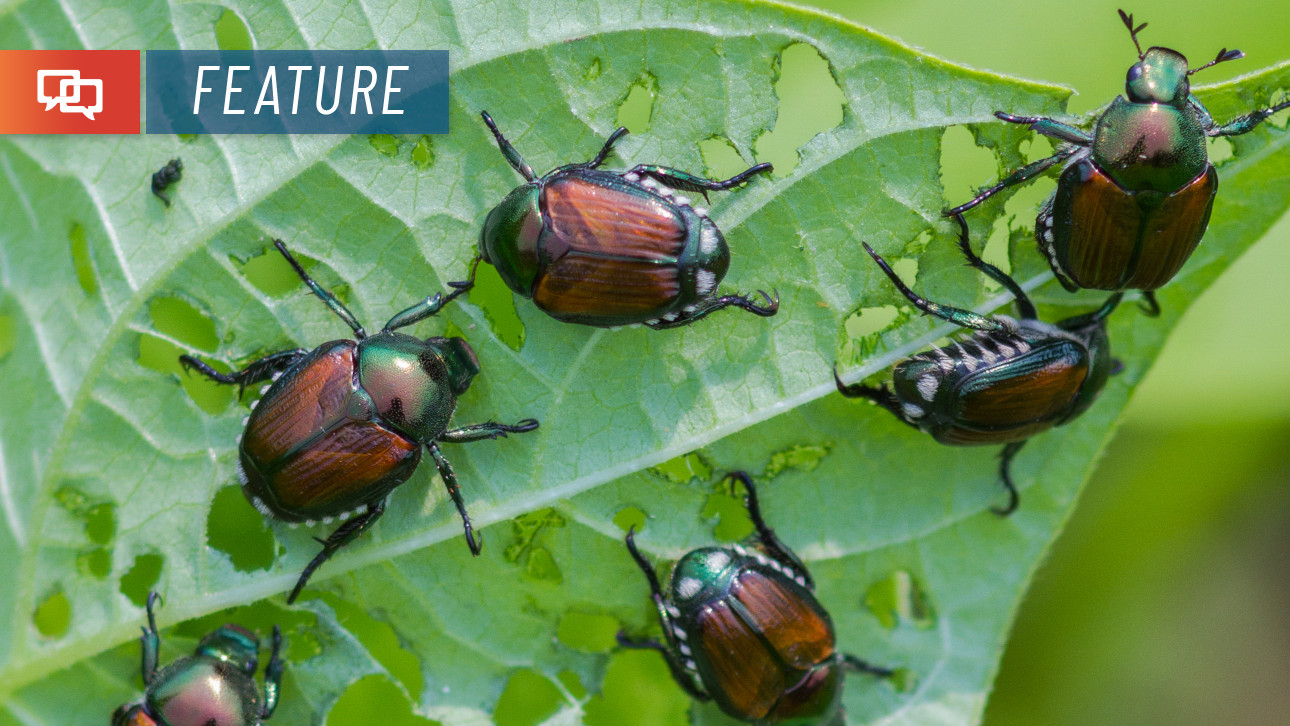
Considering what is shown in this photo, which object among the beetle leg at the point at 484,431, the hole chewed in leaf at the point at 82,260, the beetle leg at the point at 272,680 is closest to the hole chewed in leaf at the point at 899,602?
the beetle leg at the point at 484,431

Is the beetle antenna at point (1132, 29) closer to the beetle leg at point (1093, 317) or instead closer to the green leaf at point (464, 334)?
the green leaf at point (464, 334)

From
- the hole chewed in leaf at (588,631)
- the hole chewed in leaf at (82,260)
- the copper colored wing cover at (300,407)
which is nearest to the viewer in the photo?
the copper colored wing cover at (300,407)

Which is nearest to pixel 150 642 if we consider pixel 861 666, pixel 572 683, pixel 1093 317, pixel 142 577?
pixel 142 577

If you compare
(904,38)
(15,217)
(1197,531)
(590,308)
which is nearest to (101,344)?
(15,217)

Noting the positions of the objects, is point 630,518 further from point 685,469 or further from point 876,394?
point 876,394

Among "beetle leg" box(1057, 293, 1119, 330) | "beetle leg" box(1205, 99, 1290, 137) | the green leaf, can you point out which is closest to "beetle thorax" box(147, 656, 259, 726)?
the green leaf

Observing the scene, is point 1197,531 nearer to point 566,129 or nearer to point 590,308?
point 590,308

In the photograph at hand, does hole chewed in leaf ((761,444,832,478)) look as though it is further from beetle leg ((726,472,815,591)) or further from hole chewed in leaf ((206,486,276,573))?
hole chewed in leaf ((206,486,276,573))
